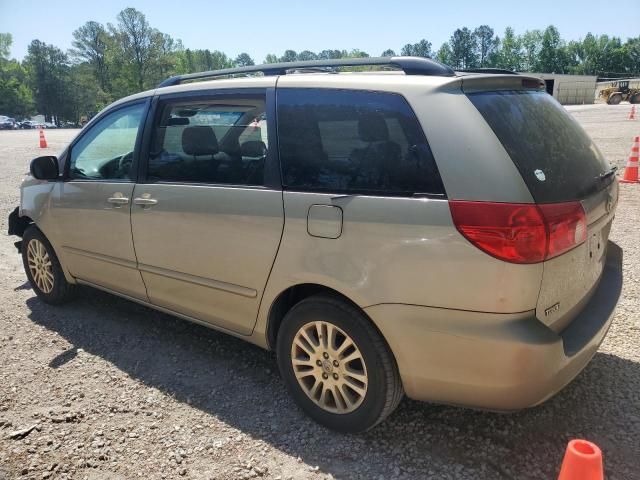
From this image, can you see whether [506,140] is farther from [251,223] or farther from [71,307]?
[71,307]

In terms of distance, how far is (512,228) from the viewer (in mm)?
2031

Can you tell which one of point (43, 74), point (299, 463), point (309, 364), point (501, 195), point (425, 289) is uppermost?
point (43, 74)

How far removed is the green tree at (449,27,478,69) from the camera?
439 ft

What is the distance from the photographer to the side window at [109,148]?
3.62 m

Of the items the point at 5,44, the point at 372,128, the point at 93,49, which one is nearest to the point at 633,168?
the point at 372,128

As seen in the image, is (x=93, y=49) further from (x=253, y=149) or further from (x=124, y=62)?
(x=253, y=149)

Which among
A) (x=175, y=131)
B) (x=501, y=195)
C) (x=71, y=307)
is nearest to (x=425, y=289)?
(x=501, y=195)

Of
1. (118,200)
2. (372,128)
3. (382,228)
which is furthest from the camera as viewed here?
(118,200)

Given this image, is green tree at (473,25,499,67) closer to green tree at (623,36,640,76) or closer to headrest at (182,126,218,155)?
green tree at (623,36,640,76)

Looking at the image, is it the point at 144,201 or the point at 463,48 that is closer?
the point at 144,201

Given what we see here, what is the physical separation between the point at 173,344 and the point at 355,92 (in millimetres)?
2336

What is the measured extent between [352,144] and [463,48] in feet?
479

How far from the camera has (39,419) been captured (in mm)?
2902

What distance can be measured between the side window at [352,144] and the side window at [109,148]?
1.42 metres
